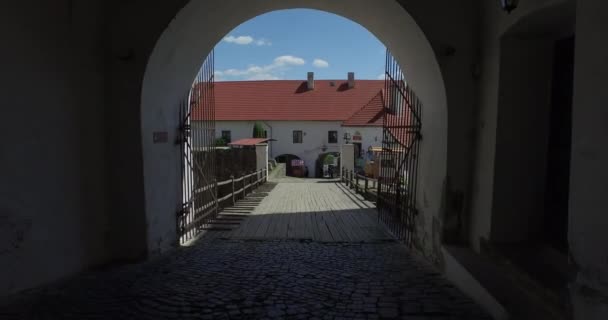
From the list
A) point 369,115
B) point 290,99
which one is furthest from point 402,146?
point 290,99

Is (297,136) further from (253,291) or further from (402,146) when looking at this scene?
(253,291)

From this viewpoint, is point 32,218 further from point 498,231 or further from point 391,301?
point 498,231

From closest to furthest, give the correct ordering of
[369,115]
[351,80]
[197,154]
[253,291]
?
1. [253,291]
2. [197,154]
3. [369,115]
4. [351,80]

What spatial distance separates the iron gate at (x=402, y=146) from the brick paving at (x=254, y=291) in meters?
0.88

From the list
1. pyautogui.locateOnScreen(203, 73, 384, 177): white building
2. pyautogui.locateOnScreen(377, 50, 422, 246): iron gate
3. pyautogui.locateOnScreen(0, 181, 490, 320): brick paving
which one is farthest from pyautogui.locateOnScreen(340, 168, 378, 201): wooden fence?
pyautogui.locateOnScreen(203, 73, 384, 177): white building

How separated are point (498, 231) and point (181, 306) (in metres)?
2.82

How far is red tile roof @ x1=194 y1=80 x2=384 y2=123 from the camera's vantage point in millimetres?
35500

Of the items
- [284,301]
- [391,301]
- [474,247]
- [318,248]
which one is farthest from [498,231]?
[318,248]

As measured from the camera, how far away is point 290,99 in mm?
37000

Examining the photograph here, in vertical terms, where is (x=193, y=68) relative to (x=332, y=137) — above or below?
above

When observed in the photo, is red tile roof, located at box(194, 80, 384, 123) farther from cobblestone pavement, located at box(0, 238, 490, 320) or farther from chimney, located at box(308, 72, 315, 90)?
cobblestone pavement, located at box(0, 238, 490, 320)

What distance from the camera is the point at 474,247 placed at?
384 cm

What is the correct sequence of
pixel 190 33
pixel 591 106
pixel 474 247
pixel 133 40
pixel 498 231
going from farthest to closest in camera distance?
pixel 190 33
pixel 133 40
pixel 474 247
pixel 498 231
pixel 591 106

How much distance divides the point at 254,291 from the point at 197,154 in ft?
10.6
